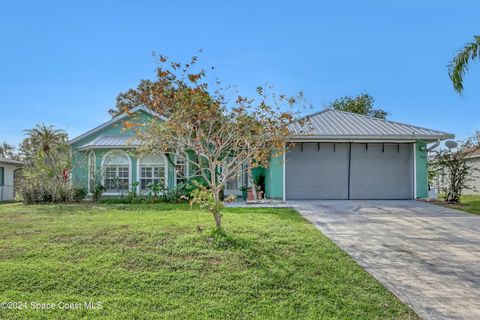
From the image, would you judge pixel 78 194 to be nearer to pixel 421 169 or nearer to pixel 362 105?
pixel 421 169

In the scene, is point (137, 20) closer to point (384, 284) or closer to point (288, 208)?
point (288, 208)

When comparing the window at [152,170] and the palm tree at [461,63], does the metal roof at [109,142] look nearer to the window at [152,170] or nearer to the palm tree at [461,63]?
the window at [152,170]

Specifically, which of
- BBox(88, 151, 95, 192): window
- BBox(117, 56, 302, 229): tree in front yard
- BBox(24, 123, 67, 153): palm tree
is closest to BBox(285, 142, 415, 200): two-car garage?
BBox(117, 56, 302, 229): tree in front yard

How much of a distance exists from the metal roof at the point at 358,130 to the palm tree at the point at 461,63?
A: 3.24 metres

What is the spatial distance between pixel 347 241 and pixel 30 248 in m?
7.28

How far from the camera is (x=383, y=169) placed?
16.7 metres

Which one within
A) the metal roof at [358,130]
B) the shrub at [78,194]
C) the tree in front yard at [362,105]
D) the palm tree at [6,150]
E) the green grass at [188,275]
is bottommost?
the green grass at [188,275]

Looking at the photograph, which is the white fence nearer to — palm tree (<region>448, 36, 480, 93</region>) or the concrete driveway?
the concrete driveway

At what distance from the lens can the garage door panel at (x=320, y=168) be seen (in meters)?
16.6

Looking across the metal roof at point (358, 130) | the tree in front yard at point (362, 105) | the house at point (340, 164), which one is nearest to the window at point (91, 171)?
the house at point (340, 164)

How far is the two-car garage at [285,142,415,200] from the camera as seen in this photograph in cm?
1664

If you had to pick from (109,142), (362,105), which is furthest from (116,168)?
(362,105)

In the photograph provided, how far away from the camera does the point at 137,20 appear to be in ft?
40.5

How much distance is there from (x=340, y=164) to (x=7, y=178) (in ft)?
86.4
